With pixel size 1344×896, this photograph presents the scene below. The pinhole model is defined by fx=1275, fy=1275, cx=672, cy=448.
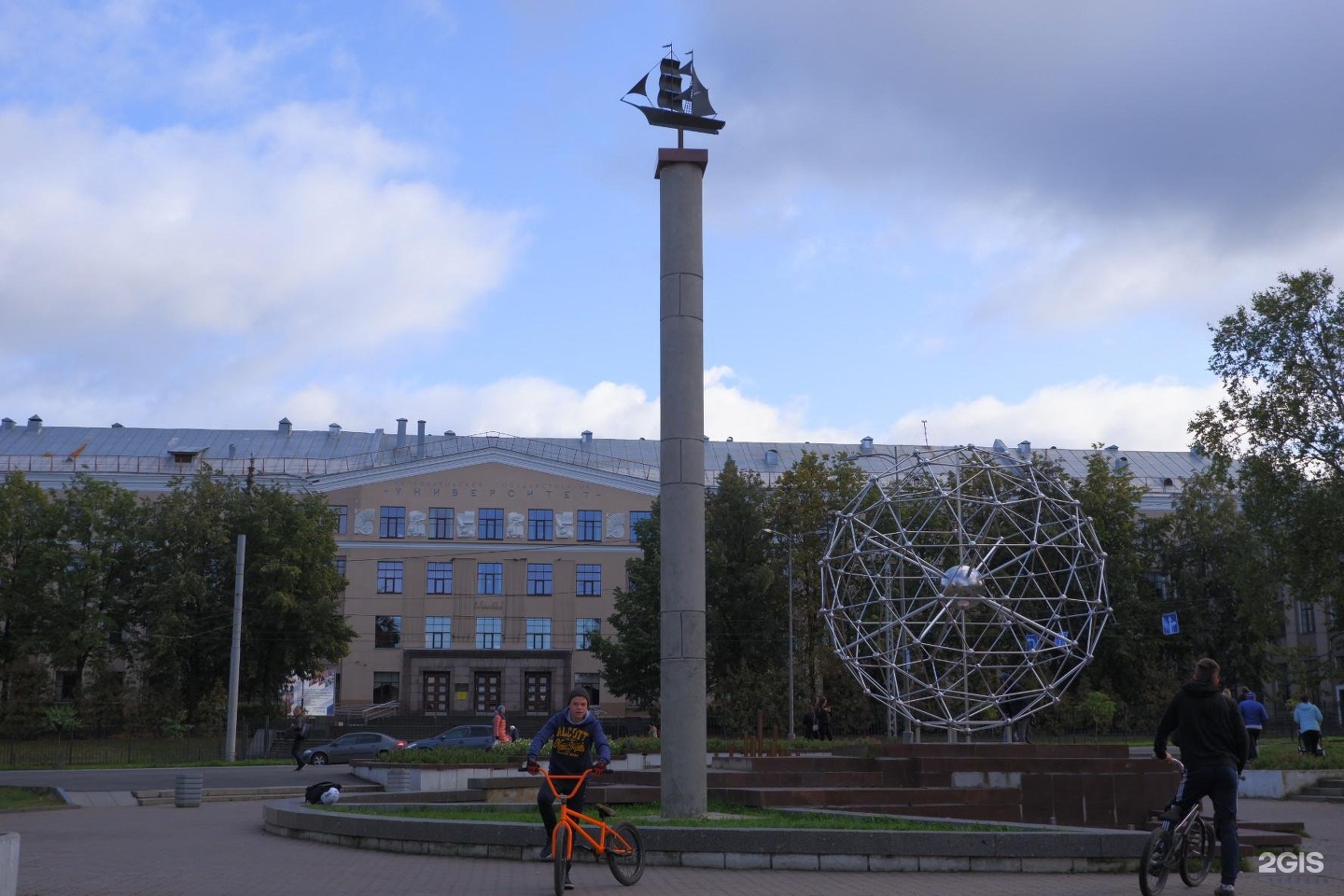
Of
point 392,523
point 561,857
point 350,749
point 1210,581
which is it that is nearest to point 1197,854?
point 561,857

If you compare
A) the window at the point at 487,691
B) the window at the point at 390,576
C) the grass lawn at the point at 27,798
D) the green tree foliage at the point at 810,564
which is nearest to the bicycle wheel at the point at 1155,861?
the grass lawn at the point at 27,798

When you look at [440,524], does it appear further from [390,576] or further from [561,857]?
[561,857]

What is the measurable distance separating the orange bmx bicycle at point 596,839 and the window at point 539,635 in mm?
52437

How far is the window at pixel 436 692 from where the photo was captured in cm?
6147

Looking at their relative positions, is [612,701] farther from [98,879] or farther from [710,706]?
[98,879]

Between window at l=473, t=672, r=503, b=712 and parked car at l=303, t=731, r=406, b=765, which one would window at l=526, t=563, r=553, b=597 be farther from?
parked car at l=303, t=731, r=406, b=765

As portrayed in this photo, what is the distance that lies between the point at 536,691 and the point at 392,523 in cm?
1090

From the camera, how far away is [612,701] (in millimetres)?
61719

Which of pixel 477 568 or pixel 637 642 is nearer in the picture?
pixel 637 642

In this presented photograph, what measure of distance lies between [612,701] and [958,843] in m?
51.2

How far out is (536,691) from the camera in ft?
204

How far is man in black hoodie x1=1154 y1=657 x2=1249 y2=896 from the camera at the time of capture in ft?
32.2

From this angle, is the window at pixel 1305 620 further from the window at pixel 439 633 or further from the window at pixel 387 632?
the window at pixel 387 632

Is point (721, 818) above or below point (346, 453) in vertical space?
below
